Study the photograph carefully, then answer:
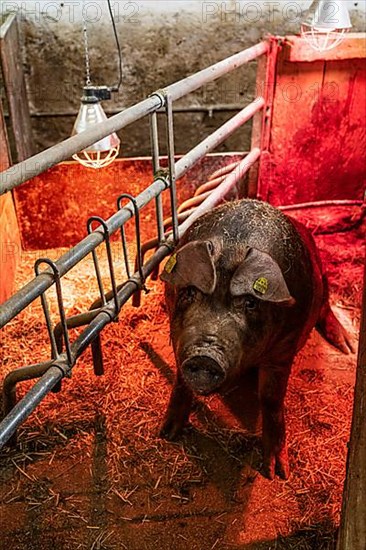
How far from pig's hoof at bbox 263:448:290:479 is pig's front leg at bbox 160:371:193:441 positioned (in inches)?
19.1

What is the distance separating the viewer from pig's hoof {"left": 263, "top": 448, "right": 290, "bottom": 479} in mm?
2807

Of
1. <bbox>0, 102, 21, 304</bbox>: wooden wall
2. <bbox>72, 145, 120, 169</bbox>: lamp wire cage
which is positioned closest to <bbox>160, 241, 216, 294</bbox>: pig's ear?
<bbox>72, 145, 120, 169</bbox>: lamp wire cage

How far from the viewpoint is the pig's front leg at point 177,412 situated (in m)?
2.99

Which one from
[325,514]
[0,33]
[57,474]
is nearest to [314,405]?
[325,514]

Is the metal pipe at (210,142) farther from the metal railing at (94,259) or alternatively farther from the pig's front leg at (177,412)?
the pig's front leg at (177,412)

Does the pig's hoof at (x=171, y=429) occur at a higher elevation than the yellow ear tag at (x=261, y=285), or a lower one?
lower

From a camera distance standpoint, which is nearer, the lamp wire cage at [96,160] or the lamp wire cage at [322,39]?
the lamp wire cage at [96,160]

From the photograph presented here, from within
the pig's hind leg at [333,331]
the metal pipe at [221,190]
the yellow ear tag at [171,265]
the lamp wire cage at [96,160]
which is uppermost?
the yellow ear tag at [171,265]

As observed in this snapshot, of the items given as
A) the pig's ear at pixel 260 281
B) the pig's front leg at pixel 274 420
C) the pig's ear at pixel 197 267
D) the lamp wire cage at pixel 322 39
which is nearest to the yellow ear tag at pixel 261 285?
the pig's ear at pixel 260 281

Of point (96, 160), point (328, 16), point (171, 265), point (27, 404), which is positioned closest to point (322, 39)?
point (328, 16)

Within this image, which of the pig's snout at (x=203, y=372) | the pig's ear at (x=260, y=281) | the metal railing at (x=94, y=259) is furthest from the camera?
the pig's ear at (x=260, y=281)

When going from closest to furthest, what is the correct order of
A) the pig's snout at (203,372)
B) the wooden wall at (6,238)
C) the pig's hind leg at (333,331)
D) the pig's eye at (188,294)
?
1. the pig's snout at (203,372)
2. the pig's eye at (188,294)
3. the pig's hind leg at (333,331)
4. the wooden wall at (6,238)

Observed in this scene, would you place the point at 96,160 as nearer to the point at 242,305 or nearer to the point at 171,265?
the point at 171,265

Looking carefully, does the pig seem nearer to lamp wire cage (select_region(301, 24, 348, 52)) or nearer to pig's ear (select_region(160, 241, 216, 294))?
pig's ear (select_region(160, 241, 216, 294))
